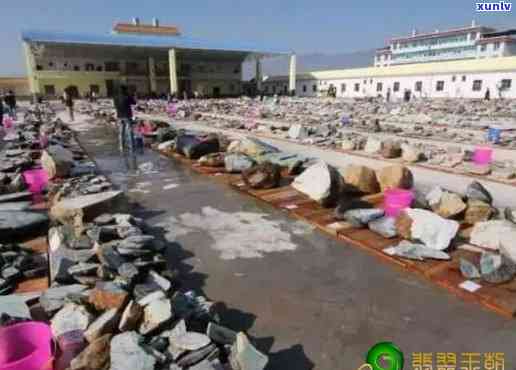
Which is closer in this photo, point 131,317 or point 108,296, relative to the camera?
point 131,317

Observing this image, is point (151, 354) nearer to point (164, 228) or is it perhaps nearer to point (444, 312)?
point (444, 312)

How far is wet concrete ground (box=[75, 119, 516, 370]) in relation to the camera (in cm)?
225

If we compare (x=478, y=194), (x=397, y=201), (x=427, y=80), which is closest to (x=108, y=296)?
(x=397, y=201)

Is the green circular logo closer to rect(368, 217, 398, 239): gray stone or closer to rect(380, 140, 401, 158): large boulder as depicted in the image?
rect(368, 217, 398, 239): gray stone

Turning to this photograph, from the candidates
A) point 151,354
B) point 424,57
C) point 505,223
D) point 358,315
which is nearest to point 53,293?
point 151,354

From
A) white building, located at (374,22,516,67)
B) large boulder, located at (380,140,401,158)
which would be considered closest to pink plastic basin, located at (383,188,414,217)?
large boulder, located at (380,140,401,158)

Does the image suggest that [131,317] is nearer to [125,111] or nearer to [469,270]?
[469,270]

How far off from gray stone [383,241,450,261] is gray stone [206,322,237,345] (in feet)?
5.92

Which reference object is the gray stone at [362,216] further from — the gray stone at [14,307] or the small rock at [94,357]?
the gray stone at [14,307]

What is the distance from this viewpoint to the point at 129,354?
1910 millimetres

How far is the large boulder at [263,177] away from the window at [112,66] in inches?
1711

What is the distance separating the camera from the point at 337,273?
10.2ft

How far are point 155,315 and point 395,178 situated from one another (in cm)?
401

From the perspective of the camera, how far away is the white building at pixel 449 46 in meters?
55.1
